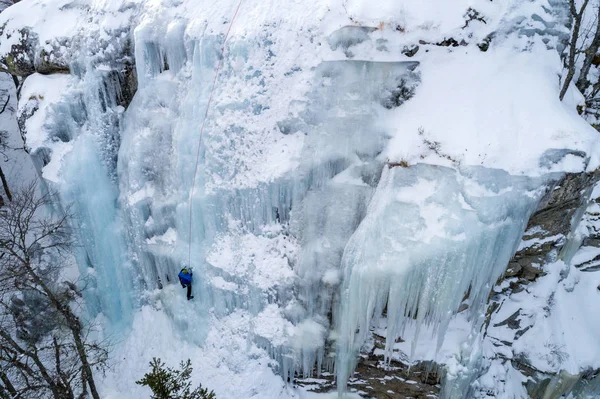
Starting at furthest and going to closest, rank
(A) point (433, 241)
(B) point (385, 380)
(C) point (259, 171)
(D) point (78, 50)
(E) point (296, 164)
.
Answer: (D) point (78, 50)
(B) point (385, 380)
(C) point (259, 171)
(E) point (296, 164)
(A) point (433, 241)

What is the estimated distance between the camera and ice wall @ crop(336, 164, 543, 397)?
5547 millimetres

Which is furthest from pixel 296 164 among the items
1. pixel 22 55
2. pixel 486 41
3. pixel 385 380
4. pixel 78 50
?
pixel 22 55

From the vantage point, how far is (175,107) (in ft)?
24.7

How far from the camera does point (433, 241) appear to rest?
18.8 ft

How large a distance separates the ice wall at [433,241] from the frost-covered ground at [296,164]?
0.09ft

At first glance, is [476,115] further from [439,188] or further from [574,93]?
[574,93]

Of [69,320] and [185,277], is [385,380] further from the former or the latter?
[69,320]

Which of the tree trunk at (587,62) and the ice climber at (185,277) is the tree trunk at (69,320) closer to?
the ice climber at (185,277)

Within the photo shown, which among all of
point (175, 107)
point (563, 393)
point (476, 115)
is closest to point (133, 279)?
point (175, 107)

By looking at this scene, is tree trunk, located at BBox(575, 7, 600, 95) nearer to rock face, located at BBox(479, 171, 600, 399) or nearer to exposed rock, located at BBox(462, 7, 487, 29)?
rock face, located at BBox(479, 171, 600, 399)

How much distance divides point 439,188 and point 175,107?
16.6ft

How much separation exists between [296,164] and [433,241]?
8.12 feet

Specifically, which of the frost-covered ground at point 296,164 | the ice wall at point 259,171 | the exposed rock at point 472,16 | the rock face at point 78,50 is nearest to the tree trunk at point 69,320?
the frost-covered ground at point 296,164

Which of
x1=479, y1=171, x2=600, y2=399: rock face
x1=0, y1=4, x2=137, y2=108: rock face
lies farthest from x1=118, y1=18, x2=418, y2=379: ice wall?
x1=479, y1=171, x2=600, y2=399: rock face
